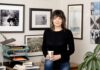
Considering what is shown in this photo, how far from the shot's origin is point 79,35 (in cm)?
409

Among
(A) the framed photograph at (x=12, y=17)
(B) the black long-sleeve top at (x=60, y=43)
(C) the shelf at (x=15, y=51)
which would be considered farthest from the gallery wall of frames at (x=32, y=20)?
(B) the black long-sleeve top at (x=60, y=43)

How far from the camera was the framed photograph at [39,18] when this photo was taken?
13.6ft

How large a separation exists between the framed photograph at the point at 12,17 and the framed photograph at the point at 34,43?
201mm

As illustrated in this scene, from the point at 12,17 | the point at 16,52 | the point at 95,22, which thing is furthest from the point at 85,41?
the point at 12,17

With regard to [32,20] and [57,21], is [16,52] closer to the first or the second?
[32,20]

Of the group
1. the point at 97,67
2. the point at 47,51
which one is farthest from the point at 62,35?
the point at 97,67

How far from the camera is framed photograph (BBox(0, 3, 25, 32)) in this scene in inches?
152

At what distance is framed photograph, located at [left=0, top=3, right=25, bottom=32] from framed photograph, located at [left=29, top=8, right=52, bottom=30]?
196 mm

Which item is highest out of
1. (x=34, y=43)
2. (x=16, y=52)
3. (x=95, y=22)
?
(x=95, y=22)

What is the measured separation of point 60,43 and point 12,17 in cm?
109

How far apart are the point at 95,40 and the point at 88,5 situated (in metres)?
0.60

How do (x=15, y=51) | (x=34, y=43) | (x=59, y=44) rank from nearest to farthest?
(x=59, y=44)
(x=15, y=51)
(x=34, y=43)

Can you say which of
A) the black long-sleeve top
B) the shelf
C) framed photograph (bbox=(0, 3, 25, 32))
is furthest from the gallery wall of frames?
the black long-sleeve top

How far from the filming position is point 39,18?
13.8ft
